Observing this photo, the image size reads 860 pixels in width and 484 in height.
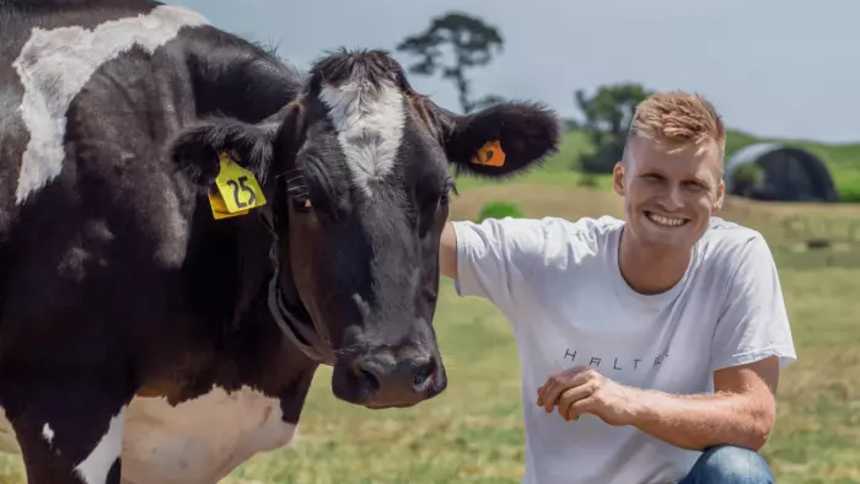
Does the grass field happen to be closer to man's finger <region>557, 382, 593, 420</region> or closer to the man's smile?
the man's smile

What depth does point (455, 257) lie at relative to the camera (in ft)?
19.5

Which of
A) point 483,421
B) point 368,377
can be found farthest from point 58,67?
point 483,421

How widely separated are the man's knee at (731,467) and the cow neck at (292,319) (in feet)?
5.16

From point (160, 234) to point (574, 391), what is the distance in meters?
2.11

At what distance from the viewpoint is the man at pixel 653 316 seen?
523 cm

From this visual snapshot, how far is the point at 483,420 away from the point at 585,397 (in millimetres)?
9515

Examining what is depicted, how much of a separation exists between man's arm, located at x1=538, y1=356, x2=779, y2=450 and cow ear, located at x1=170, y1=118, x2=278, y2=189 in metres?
1.65

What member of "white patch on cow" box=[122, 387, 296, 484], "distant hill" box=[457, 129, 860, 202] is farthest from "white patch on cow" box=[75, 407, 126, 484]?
"distant hill" box=[457, 129, 860, 202]

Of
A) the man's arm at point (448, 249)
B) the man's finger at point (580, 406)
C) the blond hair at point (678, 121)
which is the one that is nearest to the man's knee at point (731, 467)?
the man's finger at point (580, 406)

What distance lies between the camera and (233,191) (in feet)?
19.7

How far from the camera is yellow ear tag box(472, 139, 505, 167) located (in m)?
6.28

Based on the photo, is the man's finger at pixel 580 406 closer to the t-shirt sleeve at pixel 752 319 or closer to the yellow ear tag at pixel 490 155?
the t-shirt sleeve at pixel 752 319

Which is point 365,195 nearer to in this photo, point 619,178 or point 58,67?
point 619,178

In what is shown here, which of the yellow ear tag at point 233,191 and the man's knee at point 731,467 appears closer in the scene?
the man's knee at point 731,467
